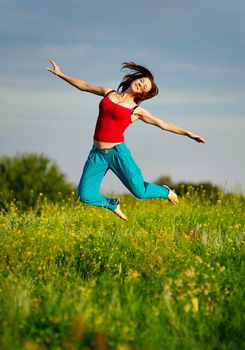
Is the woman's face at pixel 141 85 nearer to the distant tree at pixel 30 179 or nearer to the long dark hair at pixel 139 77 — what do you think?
the long dark hair at pixel 139 77

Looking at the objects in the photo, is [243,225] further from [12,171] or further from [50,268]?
[12,171]

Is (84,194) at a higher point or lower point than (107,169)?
lower

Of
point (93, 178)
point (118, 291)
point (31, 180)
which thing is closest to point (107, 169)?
point (93, 178)

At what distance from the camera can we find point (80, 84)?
353 inches

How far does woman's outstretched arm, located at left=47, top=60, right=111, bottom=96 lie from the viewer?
8875 millimetres

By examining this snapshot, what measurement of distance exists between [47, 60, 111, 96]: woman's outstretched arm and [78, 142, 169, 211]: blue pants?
0.76 m

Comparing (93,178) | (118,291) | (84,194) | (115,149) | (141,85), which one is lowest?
(118,291)

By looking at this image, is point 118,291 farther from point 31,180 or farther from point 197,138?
point 31,180

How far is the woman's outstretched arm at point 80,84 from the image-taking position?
8875 millimetres

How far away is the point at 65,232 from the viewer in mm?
8375

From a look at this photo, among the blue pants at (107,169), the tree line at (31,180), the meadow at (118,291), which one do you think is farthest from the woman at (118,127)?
the tree line at (31,180)

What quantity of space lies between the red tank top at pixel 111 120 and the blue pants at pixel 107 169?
5.7 inches

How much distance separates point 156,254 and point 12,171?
904 cm

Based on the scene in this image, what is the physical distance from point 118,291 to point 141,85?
147 inches
